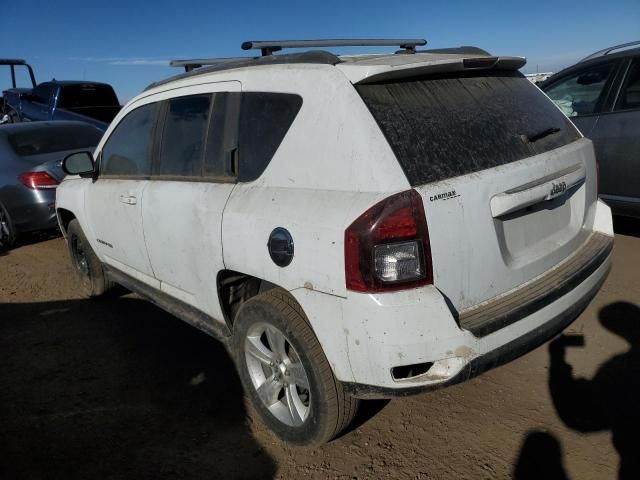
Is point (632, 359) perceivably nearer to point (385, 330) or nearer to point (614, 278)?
point (614, 278)

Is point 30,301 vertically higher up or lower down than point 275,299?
lower down

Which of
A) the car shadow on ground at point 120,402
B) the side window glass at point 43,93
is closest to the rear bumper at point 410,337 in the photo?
the car shadow on ground at point 120,402

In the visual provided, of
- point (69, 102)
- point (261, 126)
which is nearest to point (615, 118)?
point (261, 126)

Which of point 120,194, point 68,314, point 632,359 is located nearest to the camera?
point 632,359

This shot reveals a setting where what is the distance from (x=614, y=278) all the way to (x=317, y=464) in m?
3.07

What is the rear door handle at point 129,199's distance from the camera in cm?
347

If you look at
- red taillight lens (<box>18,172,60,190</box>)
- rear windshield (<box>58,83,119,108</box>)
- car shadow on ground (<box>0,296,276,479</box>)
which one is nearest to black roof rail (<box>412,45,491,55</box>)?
car shadow on ground (<box>0,296,276,479</box>)

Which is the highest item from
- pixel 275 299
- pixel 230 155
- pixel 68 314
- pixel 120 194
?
pixel 230 155

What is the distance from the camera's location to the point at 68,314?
4.62 m

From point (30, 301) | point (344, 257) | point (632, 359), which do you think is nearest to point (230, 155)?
point (344, 257)

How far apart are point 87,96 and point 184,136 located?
10.2 meters

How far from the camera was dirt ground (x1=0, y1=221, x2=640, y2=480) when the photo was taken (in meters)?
2.50

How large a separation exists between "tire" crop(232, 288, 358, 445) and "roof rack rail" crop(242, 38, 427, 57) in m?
1.36

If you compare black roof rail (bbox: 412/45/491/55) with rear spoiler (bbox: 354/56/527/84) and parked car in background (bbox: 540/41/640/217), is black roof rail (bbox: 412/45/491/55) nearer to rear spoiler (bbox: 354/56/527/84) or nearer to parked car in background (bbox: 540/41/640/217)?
rear spoiler (bbox: 354/56/527/84)
